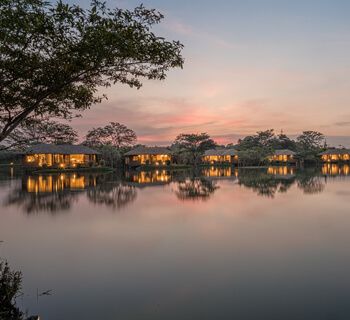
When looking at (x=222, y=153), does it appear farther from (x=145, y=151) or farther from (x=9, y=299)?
(x=9, y=299)

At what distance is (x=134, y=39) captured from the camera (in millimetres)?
8172

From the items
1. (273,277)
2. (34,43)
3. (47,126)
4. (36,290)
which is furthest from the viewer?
(47,126)

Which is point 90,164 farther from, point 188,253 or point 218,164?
Answer: point 188,253

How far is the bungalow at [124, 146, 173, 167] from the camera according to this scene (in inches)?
2975

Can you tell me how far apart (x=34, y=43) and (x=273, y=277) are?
9.56 m

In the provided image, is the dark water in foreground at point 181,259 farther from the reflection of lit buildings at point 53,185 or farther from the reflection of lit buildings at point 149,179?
the reflection of lit buildings at point 149,179

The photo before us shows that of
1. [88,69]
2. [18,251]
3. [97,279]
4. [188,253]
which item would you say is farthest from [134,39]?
[18,251]

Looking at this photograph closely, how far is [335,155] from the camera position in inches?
4126

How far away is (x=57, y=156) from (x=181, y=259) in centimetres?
5912

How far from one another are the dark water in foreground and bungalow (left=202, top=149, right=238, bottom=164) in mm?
72013

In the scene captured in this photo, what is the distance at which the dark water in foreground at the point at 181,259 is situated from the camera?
7.62 m

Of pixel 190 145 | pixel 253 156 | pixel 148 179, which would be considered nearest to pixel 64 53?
pixel 148 179

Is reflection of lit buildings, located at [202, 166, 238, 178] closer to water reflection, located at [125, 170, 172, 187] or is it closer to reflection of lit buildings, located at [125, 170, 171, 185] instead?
water reflection, located at [125, 170, 172, 187]

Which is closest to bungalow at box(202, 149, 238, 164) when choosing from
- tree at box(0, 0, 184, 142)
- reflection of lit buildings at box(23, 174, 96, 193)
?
reflection of lit buildings at box(23, 174, 96, 193)
